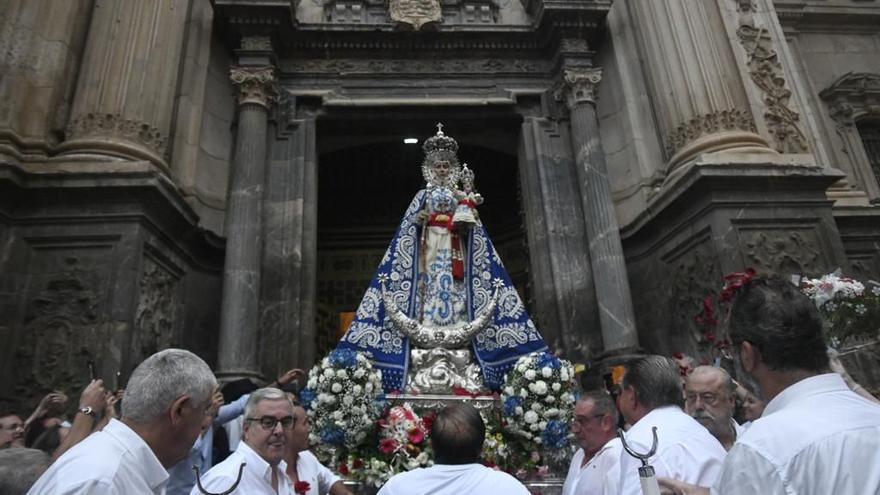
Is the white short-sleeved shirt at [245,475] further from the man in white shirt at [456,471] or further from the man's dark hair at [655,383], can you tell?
the man's dark hair at [655,383]

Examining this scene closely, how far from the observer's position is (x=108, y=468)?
192cm

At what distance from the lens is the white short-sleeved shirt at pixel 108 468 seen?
1.86 m

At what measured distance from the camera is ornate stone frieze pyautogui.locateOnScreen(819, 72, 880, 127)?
12.2 metres

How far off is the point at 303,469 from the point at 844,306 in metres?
4.67

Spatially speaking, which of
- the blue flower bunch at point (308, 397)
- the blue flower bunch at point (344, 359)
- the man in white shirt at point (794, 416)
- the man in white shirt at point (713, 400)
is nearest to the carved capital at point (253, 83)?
the blue flower bunch at point (344, 359)

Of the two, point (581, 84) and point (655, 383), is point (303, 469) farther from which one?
point (581, 84)

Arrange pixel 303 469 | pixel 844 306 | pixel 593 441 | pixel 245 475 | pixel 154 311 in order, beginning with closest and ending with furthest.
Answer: pixel 245 475 → pixel 593 441 → pixel 303 469 → pixel 844 306 → pixel 154 311

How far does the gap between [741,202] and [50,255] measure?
8994mm

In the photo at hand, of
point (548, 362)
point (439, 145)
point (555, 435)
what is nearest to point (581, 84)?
point (439, 145)

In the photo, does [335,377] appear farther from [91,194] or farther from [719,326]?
[719,326]

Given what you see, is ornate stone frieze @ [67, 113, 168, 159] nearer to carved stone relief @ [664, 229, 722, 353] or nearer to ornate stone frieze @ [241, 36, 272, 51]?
ornate stone frieze @ [241, 36, 272, 51]

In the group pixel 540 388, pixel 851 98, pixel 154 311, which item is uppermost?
pixel 851 98

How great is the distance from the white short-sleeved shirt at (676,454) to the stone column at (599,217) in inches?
243

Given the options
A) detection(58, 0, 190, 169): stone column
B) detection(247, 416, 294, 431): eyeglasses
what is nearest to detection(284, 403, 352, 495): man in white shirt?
detection(247, 416, 294, 431): eyeglasses
